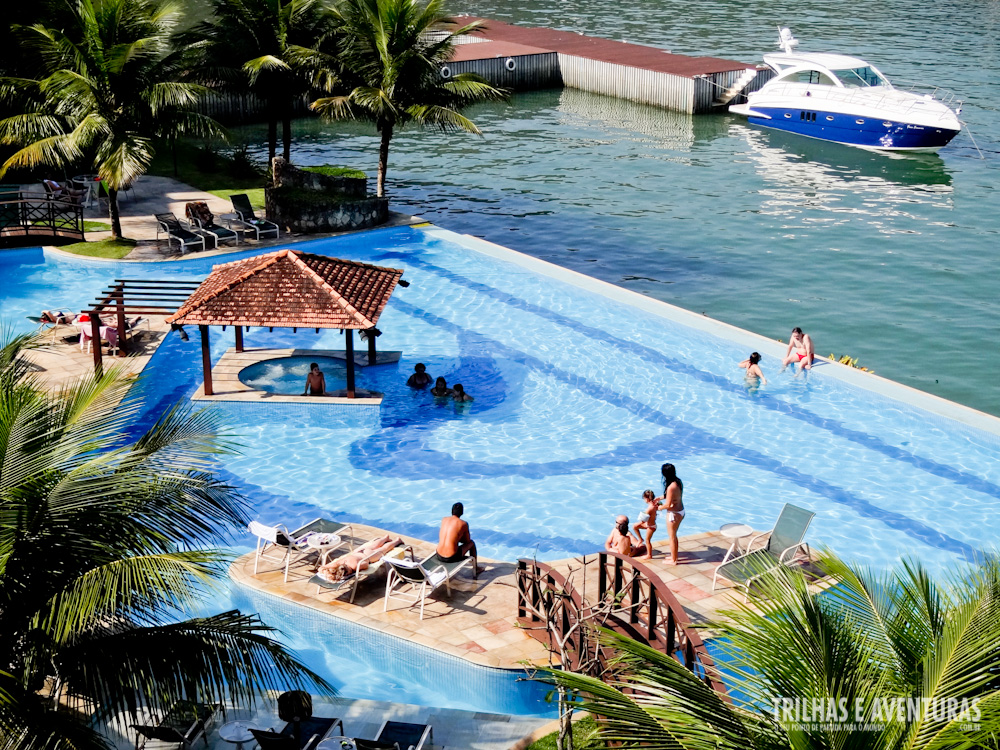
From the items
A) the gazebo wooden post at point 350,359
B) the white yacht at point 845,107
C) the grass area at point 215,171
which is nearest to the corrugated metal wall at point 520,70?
the white yacht at point 845,107

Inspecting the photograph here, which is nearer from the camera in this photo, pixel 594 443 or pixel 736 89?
pixel 594 443

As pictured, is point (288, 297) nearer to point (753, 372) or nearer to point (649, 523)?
point (649, 523)

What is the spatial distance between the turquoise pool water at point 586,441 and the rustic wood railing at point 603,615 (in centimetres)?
141

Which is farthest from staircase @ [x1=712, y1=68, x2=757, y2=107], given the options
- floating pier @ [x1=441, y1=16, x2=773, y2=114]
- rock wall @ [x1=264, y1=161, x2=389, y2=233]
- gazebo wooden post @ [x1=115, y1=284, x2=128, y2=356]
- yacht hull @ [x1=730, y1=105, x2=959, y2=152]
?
gazebo wooden post @ [x1=115, y1=284, x2=128, y2=356]

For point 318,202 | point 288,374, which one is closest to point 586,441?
point 288,374

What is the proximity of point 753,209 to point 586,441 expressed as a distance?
18362mm

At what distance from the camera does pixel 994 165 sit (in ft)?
128

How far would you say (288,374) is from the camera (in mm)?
20938

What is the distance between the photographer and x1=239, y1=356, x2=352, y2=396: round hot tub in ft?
66.5

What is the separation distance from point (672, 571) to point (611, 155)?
29.2m

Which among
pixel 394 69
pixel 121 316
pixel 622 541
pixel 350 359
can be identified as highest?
pixel 394 69

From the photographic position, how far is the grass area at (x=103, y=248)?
1040 inches

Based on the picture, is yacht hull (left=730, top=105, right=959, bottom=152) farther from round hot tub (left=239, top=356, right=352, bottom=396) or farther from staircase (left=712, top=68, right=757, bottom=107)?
round hot tub (left=239, top=356, right=352, bottom=396)

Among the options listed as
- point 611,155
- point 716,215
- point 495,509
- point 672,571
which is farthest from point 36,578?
point 611,155
